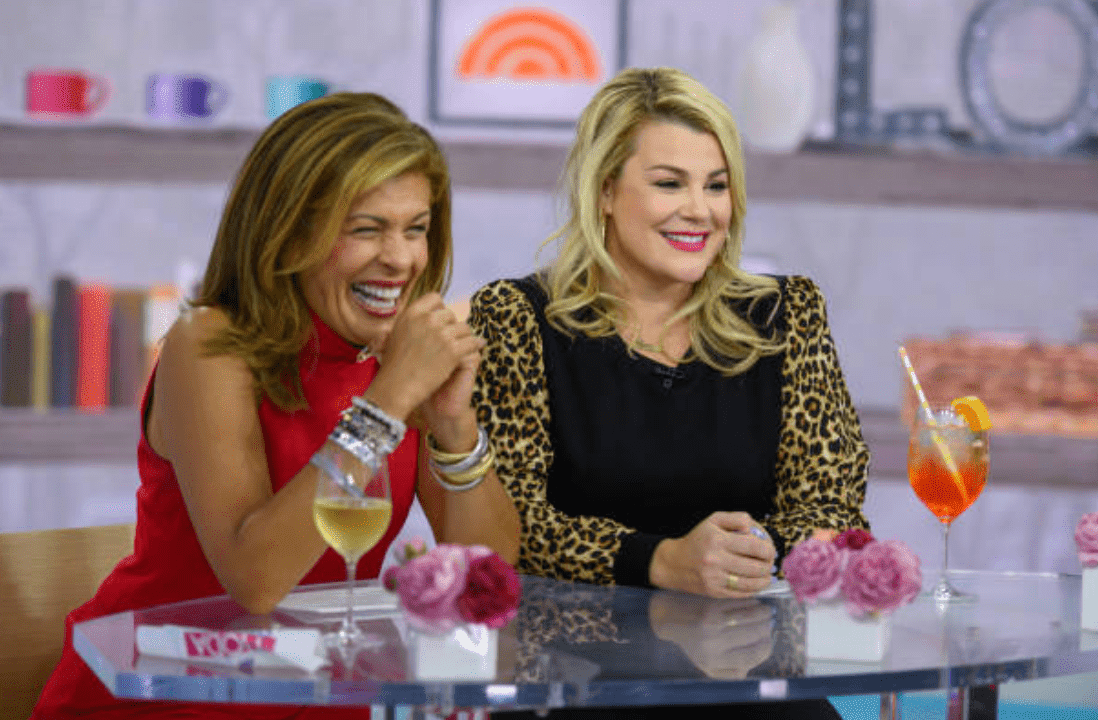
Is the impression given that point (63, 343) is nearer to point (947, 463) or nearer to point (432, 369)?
point (432, 369)

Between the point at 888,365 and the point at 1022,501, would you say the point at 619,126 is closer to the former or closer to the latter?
the point at 888,365

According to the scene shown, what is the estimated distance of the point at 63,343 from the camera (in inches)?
143

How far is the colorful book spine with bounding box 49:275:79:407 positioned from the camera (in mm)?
3629

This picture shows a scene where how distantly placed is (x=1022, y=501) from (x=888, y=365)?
0.54 m

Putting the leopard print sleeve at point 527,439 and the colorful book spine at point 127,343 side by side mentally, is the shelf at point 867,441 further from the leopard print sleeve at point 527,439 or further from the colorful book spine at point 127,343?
the leopard print sleeve at point 527,439

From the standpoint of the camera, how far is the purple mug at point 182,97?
3713 millimetres

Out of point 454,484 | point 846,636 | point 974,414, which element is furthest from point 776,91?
point 846,636

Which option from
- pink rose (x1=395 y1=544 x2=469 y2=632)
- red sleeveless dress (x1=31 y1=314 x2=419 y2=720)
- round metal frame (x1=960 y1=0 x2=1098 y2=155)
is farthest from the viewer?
round metal frame (x1=960 y1=0 x2=1098 y2=155)

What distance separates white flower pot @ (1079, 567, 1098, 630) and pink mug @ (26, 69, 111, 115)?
2730 mm

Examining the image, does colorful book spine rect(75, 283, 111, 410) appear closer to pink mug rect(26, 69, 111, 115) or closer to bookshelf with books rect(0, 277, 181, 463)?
bookshelf with books rect(0, 277, 181, 463)

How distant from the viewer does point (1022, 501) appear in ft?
14.0

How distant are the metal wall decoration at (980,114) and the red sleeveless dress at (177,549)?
2.23 metres

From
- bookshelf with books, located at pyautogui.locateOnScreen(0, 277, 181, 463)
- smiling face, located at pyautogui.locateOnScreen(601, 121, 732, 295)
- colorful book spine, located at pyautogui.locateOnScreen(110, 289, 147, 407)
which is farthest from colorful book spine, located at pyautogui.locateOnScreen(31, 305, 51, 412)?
smiling face, located at pyautogui.locateOnScreen(601, 121, 732, 295)

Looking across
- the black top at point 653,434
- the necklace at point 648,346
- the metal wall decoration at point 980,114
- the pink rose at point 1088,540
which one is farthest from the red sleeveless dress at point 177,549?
the metal wall decoration at point 980,114
